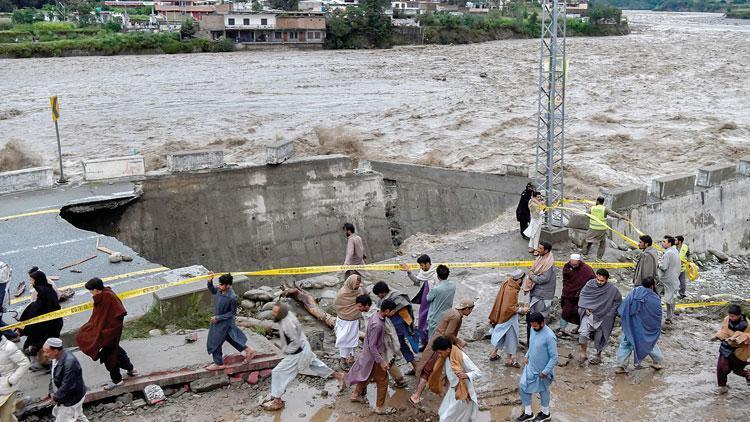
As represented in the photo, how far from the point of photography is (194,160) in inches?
680

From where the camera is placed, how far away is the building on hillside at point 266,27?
7269 centimetres

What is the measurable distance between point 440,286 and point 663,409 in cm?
290

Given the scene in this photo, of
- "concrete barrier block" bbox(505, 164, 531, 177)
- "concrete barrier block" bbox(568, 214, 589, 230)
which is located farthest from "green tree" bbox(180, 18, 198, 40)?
"concrete barrier block" bbox(568, 214, 589, 230)

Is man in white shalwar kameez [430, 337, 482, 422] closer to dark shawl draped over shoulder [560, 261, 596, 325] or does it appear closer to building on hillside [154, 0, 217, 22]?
dark shawl draped over shoulder [560, 261, 596, 325]

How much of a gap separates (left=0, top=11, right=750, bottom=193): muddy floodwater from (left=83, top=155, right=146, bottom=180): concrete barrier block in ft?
37.4

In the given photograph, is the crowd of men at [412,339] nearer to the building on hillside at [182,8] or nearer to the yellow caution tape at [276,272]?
the yellow caution tape at [276,272]

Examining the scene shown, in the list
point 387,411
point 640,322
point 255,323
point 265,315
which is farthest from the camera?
point 265,315

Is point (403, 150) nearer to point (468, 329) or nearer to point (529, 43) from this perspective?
point (468, 329)

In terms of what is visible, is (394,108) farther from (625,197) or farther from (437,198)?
(625,197)

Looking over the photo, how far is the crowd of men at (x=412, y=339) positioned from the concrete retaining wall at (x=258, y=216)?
7.77 metres

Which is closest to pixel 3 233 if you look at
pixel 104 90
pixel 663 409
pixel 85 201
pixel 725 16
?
pixel 85 201

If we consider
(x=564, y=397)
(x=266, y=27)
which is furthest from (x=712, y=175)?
(x=266, y=27)

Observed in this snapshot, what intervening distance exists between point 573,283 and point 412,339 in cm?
239

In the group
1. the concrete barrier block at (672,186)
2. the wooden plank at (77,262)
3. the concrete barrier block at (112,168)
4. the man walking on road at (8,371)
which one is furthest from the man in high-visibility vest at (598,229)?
the man walking on road at (8,371)
